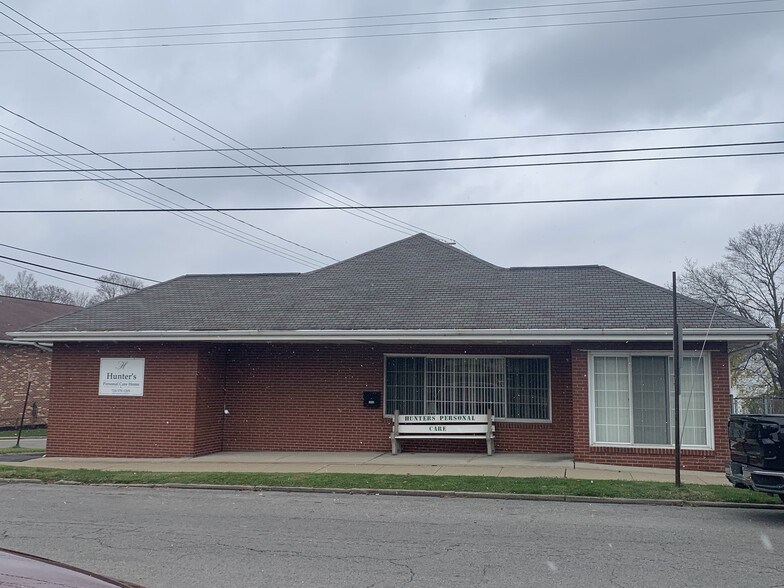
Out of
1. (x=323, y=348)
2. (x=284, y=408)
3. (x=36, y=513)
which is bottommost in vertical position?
(x=36, y=513)

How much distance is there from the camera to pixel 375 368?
17.9 metres

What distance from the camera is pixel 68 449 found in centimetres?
1773

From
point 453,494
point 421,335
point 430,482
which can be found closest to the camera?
point 453,494

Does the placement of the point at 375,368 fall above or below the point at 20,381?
above

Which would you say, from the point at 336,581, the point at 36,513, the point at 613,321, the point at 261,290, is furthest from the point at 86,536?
the point at 261,290

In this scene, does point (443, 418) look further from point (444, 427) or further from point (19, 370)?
point (19, 370)

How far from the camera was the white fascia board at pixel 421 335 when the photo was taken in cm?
1457

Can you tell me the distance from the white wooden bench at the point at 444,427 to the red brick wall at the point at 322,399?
0.59 metres

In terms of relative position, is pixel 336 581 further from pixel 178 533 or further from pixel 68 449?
pixel 68 449

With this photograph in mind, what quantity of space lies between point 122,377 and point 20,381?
53.1 feet

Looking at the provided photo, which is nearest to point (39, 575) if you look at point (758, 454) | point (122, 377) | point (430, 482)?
point (758, 454)

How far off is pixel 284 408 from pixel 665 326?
8804 mm

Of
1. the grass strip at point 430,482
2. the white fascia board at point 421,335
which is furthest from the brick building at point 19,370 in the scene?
the grass strip at point 430,482

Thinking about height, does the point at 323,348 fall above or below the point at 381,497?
above
